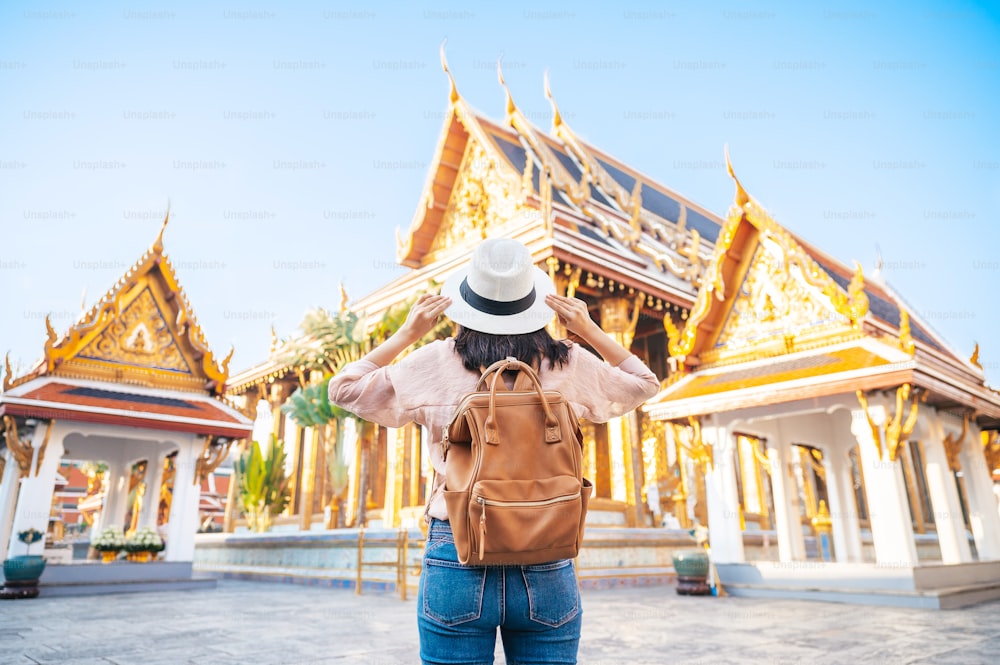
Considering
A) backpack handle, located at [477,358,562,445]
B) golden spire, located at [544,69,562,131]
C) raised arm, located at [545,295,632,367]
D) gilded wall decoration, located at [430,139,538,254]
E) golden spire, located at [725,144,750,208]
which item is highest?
golden spire, located at [544,69,562,131]

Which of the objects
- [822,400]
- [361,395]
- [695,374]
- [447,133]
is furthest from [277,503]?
[361,395]

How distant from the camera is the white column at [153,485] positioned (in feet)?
33.5

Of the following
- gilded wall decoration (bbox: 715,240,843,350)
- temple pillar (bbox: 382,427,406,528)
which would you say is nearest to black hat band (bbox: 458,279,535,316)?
gilded wall decoration (bbox: 715,240,843,350)

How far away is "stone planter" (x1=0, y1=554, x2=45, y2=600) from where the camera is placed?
7570 millimetres

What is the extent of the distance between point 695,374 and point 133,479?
9.57 metres

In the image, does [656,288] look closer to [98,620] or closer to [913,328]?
[913,328]

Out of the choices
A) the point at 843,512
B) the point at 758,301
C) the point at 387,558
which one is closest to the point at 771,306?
the point at 758,301

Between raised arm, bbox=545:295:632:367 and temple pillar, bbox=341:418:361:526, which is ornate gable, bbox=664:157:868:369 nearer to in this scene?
raised arm, bbox=545:295:632:367

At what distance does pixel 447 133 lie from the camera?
15297mm

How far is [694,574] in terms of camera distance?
25.1 ft

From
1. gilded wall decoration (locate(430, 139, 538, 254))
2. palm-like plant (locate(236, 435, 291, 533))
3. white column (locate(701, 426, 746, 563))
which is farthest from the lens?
palm-like plant (locate(236, 435, 291, 533))

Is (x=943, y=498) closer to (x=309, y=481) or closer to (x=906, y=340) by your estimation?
(x=906, y=340)

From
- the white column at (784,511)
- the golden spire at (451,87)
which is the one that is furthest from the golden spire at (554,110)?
the white column at (784,511)

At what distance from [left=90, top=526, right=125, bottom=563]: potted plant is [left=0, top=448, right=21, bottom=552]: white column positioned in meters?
1.04
